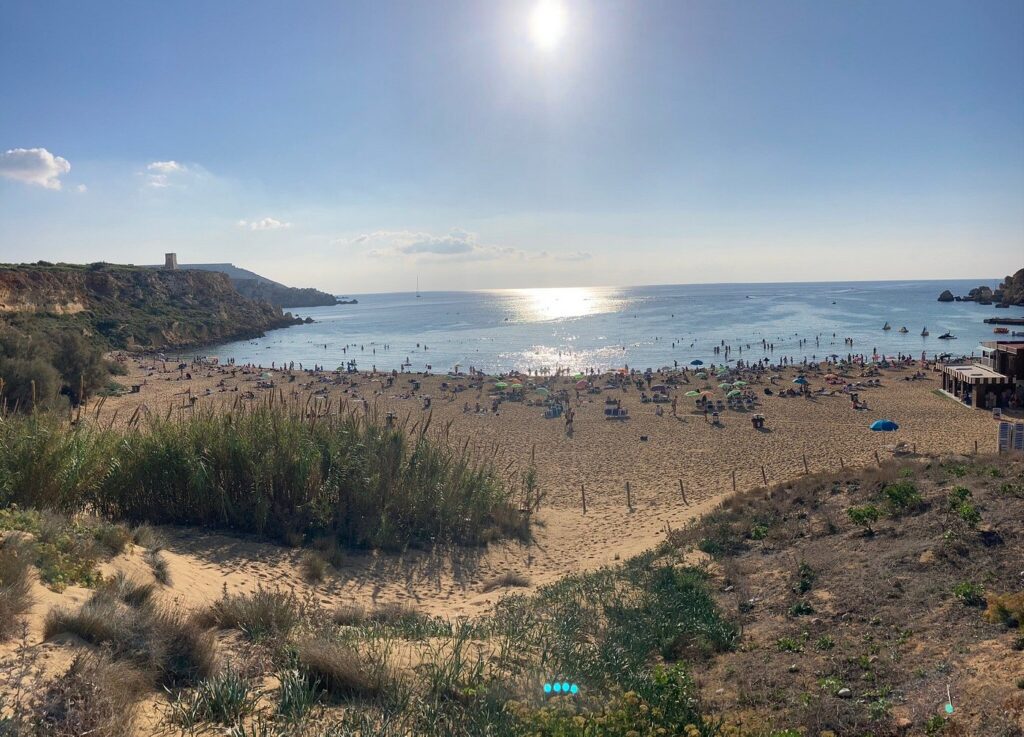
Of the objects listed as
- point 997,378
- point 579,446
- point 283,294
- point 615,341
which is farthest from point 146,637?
point 283,294

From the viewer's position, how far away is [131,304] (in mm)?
65375

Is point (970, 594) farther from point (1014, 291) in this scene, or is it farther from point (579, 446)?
point (1014, 291)

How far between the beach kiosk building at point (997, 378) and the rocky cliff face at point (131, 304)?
5326cm

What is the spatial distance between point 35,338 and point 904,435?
36133mm

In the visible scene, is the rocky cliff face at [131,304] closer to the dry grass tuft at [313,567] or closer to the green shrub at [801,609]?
the dry grass tuft at [313,567]

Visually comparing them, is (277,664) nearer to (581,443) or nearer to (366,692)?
(366,692)

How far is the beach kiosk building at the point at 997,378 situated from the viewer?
23.6 meters

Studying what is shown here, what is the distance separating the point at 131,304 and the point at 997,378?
241ft

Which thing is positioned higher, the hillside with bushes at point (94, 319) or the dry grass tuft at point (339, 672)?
the hillside with bushes at point (94, 319)

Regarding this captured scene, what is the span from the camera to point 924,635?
5441mm

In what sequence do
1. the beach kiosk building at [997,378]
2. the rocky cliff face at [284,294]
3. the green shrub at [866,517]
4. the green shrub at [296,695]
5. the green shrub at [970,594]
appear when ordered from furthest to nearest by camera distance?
the rocky cliff face at [284,294] → the beach kiosk building at [997,378] → the green shrub at [866,517] → the green shrub at [970,594] → the green shrub at [296,695]

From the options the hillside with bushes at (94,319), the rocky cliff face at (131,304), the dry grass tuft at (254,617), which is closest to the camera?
the dry grass tuft at (254,617)

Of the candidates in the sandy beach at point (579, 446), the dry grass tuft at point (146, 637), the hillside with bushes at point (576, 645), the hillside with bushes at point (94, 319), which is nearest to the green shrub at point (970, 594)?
the hillside with bushes at point (576, 645)

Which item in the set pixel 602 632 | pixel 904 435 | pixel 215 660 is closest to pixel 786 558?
pixel 602 632
